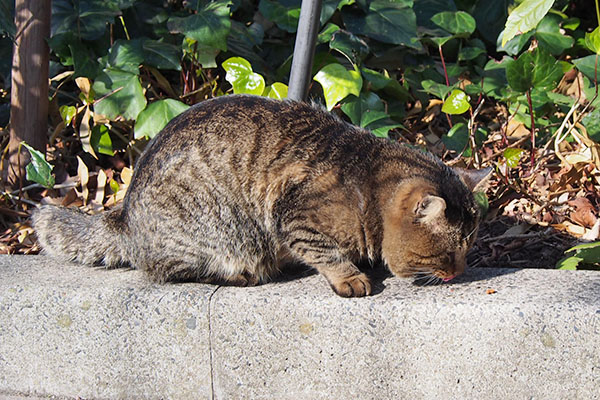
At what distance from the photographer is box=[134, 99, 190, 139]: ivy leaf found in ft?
12.7

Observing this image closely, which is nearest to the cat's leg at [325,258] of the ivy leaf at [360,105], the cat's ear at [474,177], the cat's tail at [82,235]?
the cat's ear at [474,177]

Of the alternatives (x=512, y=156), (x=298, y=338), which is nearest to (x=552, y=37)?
(x=512, y=156)

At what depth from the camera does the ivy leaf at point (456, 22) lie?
13.7 feet

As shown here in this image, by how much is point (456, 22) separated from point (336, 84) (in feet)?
3.37

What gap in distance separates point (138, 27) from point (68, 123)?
862 mm

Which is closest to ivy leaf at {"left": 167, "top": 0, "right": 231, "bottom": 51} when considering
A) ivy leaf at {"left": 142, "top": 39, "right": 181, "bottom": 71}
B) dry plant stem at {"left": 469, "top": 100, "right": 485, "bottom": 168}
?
ivy leaf at {"left": 142, "top": 39, "right": 181, "bottom": 71}

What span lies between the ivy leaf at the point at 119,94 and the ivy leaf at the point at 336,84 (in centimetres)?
109

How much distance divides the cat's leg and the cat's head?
21 centimetres

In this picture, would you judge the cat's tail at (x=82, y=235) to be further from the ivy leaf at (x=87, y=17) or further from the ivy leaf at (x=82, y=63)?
the ivy leaf at (x=87, y=17)

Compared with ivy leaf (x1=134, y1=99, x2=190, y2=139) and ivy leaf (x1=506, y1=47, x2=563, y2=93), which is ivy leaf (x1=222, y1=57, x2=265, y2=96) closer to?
ivy leaf (x1=134, y1=99, x2=190, y2=139)

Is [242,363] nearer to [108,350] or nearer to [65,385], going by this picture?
[108,350]

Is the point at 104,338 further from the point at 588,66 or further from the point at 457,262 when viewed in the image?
the point at 588,66

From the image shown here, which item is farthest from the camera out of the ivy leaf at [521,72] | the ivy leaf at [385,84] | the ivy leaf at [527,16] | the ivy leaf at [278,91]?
the ivy leaf at [385,84]

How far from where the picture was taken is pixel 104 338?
284cm
